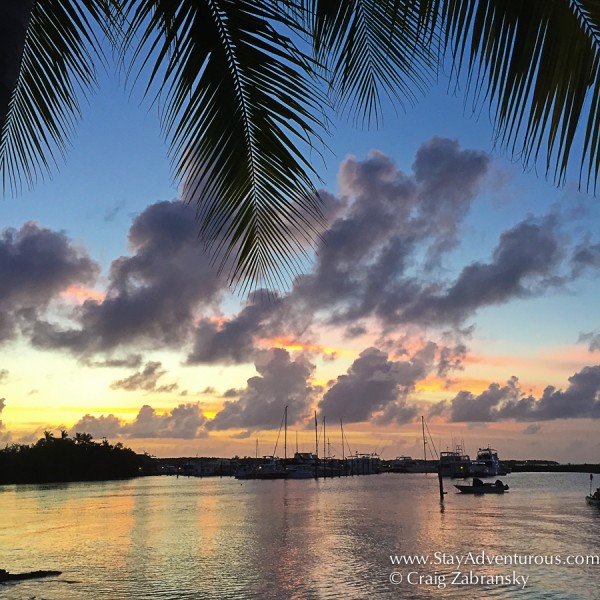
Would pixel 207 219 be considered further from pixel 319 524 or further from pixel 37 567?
pixel 319 524

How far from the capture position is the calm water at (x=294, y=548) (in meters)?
30.0

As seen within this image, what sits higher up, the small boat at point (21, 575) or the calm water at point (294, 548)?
the small boat at point (21, 575)

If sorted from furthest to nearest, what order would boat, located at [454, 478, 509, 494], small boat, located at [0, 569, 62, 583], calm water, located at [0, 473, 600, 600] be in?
boat, located at [454, 478, 509, 494] < small boat, located at [0, 569, 62, 583] < calm water, located at [0, 473, 600, 600]

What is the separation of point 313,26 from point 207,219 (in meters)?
1.16

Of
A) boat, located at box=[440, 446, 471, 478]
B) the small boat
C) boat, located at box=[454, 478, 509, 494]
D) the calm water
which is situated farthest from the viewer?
boat, located at box=[440, 446, 471, 478]

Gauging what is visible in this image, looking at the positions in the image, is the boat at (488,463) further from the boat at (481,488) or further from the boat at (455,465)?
the boat at (481,488)

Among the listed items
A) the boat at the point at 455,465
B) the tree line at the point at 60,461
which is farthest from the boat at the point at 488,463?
the tree line at the point at 60,461

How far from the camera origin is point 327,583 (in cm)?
3109

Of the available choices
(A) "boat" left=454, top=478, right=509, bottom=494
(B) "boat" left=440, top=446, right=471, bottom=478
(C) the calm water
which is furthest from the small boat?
(B) "boat" left=440, top=446, right=471, bottom=478

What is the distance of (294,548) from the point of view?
1670 inches

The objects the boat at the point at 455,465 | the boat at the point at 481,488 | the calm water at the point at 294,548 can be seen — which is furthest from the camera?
the boat at the point at 455,465

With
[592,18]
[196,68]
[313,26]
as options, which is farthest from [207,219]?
[592,18]

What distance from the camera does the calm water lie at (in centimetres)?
3005

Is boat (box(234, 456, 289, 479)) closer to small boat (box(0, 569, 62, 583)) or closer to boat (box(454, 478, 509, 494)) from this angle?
boat (box(454, 478, 509, 494))
